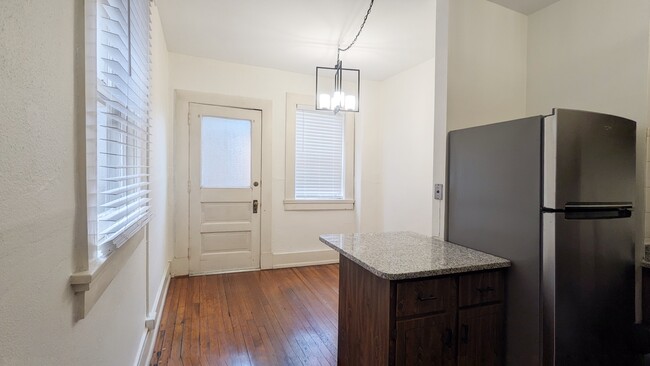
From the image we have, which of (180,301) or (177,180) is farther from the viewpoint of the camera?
(177,180)

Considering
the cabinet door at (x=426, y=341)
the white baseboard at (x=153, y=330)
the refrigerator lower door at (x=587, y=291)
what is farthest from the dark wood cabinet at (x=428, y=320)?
the white baseboard at (x=153, y=330)

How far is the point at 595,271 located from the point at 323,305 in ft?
6.96

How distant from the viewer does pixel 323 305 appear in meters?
2.93

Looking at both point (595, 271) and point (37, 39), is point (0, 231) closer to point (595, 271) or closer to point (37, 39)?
point (37, 39)

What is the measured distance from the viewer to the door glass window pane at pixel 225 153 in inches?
146

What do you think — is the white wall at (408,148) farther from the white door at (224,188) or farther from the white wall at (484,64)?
the white door at (224,188)

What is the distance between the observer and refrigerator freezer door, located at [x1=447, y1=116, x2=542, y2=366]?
4.78 feet

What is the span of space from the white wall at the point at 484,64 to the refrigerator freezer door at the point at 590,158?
718 mm

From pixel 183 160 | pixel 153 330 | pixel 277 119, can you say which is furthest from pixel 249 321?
pixel 277 119

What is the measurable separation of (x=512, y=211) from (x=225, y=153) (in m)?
3.20

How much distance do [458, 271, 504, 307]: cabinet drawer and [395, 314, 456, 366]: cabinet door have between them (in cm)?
12

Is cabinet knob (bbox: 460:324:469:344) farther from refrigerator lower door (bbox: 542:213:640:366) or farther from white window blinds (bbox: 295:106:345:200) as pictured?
white window blinds (bbox: 295:106:345:200)

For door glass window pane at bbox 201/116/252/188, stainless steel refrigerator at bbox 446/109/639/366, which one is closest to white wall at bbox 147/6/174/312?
door glass window pane at bbox 201/116/252/188

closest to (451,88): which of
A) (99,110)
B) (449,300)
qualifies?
(449,300)
